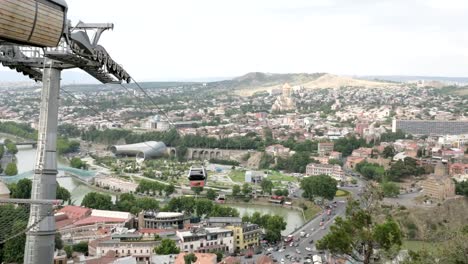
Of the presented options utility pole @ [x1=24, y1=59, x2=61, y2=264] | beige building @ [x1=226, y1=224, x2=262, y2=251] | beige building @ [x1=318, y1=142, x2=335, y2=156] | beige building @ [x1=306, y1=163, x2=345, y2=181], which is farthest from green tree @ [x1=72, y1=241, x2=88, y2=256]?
beige building @ [x1=318, y1=142, x2=335, y2=156]

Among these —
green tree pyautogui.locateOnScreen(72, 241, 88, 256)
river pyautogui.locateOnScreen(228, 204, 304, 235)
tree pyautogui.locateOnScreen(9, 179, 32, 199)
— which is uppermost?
tree pyautogui.locateOnScreen(9, 179, 32, 199)

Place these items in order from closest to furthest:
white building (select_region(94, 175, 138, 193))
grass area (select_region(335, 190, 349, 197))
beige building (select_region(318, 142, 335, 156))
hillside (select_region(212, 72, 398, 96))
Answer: grass area (select_region(335, 190, 349, 197)), white building (select_region(94, 175, 138, 193)), beige building (select_region(318, 142, 335, 156)), hillside (select_region(212, 72, 398, 96))

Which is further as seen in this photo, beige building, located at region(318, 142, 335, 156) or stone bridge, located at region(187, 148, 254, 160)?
stone bridge, located at region(187, 148, 254, 160)

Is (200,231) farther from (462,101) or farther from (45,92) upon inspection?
(462,101)

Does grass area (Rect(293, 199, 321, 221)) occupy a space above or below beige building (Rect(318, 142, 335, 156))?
below

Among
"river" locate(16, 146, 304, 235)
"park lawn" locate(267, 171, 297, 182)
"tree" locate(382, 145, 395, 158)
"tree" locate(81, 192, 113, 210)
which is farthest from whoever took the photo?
"tree" locate(382, 145, 395, 158)

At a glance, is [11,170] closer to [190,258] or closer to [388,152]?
[190,258]

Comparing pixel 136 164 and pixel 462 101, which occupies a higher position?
Result: pixel 462 101

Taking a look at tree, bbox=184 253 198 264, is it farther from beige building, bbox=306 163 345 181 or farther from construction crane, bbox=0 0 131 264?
beige building, bbox=306 163 345 181

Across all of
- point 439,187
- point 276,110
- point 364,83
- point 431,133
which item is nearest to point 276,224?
point 439,187
